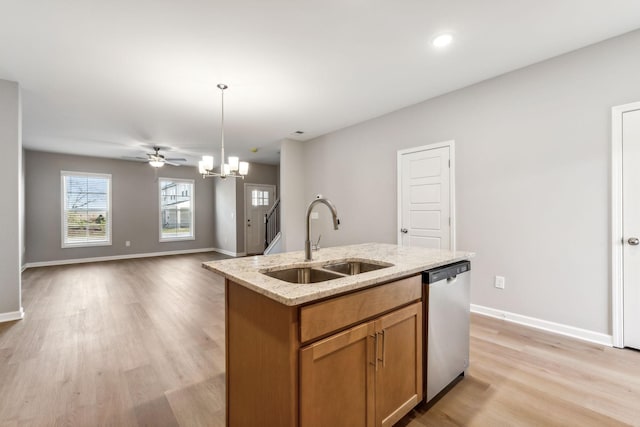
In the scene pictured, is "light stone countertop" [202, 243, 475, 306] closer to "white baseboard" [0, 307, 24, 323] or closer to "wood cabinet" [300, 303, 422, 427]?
"wood cabinet" [300, 303, 422, 427]

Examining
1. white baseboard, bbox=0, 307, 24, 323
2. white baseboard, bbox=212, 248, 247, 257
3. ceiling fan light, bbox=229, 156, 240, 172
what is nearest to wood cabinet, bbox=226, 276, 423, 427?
ceiling fan light, bbox=229, 156, 240, 172

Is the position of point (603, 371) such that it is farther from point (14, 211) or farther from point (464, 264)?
point (14, 211)

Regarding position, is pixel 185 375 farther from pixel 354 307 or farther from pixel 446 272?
pixel 446 272

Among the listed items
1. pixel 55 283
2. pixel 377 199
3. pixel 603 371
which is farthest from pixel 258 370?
pixel 55 283

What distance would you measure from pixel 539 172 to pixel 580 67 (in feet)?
3.22

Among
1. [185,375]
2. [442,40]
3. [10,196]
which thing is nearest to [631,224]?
[442,40]

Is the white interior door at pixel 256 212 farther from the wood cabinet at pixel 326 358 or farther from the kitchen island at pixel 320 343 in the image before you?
the wood cabinet at pixel 326 358

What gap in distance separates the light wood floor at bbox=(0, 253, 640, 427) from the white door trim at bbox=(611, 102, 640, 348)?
240 mm

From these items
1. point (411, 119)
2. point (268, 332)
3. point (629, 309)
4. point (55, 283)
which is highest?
point (411, 119)

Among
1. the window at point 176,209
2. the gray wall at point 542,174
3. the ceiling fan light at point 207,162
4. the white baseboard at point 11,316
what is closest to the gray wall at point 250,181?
the window at point 176,209

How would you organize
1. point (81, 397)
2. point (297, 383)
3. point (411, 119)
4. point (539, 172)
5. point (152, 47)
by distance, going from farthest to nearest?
1. point (411, 119)
2. point (539, 172)
3. point (152, 47)
4. point (81, 397)
5. point (297, 383)

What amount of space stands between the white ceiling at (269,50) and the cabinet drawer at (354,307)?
6.51 ft

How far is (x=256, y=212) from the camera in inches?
331

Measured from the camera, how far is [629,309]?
7.89 feet
